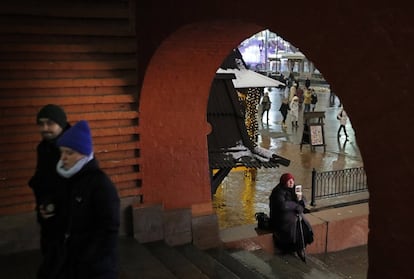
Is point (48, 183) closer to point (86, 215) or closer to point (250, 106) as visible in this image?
point (86, 215)

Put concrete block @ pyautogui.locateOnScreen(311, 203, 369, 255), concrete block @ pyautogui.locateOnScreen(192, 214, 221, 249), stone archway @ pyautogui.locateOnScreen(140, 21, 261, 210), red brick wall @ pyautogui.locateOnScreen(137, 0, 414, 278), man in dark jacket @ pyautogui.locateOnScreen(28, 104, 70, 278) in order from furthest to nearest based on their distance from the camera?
concrete block @ pyautogui.locateOnScreen(311, 203, 369, 255) → concrete block @ pyautogui.locateOnScreen(192, 214, 221, 249) → stone archway @ pyautogui.locateOnScreen(140, 21, 261, 210) → man in dark jacket @ pyautogui.locateOnScreen(28, 104, 70, 278) → red brick wall @ pyautogui.locateOnScreen(137, 0, 414, 278)

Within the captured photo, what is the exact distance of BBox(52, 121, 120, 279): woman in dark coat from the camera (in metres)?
3.16

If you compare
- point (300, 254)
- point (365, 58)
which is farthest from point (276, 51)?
point (365, 58)

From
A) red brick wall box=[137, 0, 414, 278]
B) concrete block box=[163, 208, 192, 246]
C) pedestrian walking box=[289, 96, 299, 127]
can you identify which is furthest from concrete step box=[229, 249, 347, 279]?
pedestrian walking box=[289, 96, 299, 127]

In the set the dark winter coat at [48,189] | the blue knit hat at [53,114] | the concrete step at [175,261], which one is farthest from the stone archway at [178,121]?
the dark winter coat at [48,189]

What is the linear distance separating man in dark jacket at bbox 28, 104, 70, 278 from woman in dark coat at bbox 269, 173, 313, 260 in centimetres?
447

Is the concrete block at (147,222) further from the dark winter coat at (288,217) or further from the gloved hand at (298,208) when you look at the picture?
the gloved hand at (298,208)

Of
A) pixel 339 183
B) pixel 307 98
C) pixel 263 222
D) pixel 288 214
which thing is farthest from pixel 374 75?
pixel 307 98

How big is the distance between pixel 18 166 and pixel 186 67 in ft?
8.41

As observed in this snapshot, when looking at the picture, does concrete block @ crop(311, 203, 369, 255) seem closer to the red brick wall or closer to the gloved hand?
the gloved hand

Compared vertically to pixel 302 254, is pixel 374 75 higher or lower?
higher

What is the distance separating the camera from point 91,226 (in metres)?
3.20

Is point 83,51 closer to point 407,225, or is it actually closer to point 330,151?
point 407,225

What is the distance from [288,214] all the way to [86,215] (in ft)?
16.6
